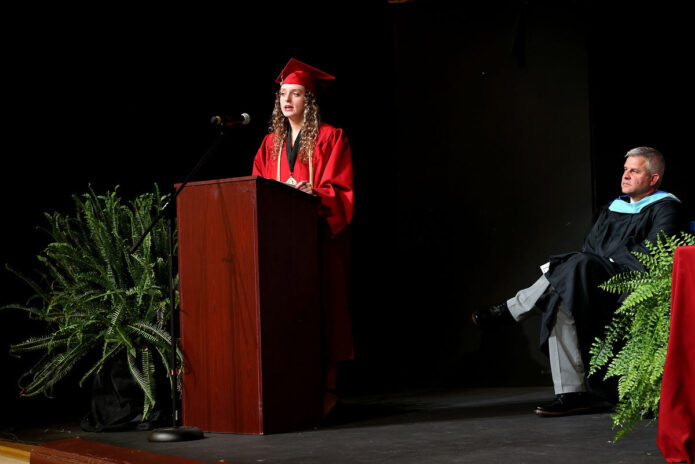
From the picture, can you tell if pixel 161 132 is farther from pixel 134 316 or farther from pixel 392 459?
pixel 392 459

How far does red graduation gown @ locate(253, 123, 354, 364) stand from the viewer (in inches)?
129

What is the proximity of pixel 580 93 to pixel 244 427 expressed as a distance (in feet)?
8.62

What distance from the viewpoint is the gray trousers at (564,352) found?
10.6ft

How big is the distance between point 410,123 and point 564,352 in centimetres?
176

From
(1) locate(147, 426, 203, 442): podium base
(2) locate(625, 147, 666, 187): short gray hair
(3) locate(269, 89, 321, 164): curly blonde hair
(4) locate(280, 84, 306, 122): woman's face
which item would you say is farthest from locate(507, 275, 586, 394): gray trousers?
(1) locate(147, 426, 203, 442): podium base

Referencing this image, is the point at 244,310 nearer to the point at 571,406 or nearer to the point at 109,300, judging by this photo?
the point at 109,300

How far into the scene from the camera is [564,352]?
3.28m

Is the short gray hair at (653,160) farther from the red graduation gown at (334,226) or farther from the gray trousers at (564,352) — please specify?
the red graduation gown at (334,226)

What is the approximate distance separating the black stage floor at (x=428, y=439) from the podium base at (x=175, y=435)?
0.10 feet

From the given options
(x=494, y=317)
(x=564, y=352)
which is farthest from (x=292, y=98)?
(x=564, y=352)

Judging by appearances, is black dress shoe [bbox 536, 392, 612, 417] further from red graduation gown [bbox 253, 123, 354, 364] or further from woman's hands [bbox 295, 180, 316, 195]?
woman's hands [bbox 295, 180, 316, 195]

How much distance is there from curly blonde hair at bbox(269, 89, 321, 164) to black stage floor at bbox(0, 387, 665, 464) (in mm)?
1205

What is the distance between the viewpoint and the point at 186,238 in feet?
9.70

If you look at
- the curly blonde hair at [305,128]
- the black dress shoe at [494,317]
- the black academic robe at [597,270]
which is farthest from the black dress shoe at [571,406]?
the curly blonde hair at [305,128]
